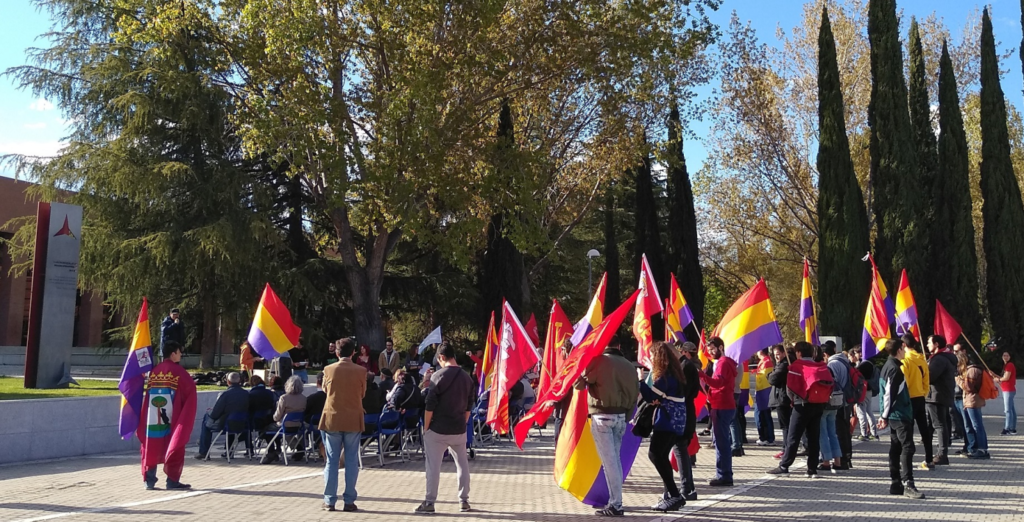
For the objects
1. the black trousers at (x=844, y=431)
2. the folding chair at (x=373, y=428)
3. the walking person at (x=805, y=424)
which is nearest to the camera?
the walking person at (x=805, y=424)

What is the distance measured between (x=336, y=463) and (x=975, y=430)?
33.7ft

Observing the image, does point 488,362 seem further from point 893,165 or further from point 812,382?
point 893,165

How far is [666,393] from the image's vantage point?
30.5 feet

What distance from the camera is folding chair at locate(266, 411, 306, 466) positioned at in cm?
1289

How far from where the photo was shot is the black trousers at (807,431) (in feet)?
37.2

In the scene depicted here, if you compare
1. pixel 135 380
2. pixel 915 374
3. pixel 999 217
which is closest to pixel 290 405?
pixel 135 380

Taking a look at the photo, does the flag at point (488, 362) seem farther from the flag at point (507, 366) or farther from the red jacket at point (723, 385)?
the red jacket at point (723, 385)

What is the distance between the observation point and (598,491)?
9164 mm

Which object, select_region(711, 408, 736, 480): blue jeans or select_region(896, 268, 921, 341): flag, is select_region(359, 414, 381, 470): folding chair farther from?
select_region(896, 268, 921, 341): flag

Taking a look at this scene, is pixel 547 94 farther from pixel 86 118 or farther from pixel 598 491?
pixel 598 491

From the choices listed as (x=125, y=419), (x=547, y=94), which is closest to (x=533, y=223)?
(x=547, y=94)

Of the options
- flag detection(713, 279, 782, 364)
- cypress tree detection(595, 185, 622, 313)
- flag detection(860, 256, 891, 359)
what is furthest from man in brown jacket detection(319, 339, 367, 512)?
cypress tree detection(595, 185, 622, 313)

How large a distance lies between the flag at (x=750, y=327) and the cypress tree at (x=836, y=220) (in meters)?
21.7

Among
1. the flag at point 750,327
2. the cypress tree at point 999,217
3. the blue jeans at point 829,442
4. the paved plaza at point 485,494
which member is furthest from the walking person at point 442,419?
the cypress tree at point 999,217
